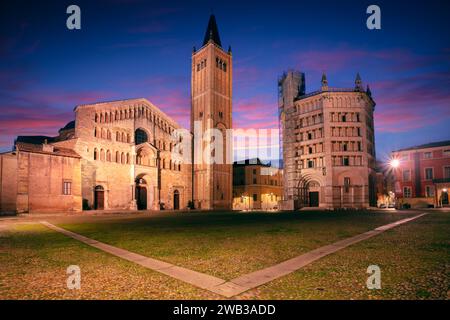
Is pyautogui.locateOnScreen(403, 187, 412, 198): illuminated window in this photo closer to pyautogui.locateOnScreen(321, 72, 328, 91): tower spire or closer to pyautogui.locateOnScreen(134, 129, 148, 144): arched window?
pyautogui.locateOnScreen(321, 72, 328, 91): tower spire

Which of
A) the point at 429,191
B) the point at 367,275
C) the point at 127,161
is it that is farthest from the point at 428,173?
the point at 367,275

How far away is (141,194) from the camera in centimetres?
4184

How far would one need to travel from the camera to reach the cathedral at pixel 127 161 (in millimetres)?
29625

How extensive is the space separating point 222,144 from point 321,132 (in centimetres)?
1897

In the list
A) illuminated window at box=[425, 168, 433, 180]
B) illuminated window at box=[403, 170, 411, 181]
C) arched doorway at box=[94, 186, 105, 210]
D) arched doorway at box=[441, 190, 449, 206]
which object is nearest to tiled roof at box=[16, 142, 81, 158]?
arched doorway at box=[94, 186, 105, 210]

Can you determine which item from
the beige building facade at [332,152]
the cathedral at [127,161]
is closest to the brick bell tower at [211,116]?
the cathedral at [127,161]

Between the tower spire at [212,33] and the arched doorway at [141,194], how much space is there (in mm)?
30784

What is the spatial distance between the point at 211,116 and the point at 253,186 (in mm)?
29431

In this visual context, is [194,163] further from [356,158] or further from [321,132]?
[356,158]

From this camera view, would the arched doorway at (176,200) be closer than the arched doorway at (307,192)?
Yes

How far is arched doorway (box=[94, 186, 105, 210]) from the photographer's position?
118 ft

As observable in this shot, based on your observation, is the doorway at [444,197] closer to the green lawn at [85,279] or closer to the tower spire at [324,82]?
the tower spire at [324,82]
